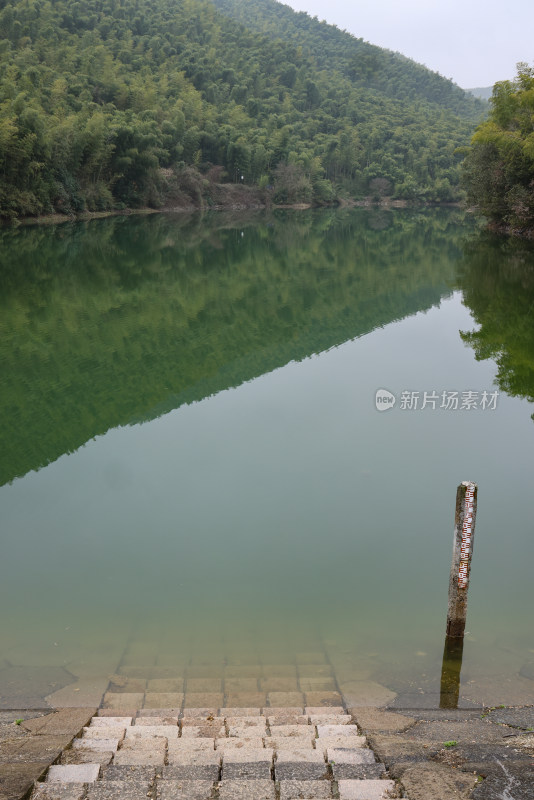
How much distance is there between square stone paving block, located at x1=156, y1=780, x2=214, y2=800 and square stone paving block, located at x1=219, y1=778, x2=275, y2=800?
7 centimetres

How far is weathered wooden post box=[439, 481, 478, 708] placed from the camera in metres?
5.50

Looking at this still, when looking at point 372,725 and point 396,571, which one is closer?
point 372,725

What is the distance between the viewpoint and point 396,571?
7.32m

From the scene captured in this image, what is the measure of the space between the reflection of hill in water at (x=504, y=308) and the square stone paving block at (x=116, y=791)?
11.5 m

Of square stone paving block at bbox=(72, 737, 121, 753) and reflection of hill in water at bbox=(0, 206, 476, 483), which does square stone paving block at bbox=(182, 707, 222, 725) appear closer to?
square stone paving block at bbox=(72, 737, 121, 753)

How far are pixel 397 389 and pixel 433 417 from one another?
6.47 feet

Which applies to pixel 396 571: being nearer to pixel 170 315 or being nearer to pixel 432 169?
pixel 170 315

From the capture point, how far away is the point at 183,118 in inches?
2682

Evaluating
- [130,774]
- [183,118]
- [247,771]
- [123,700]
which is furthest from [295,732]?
[183,118]

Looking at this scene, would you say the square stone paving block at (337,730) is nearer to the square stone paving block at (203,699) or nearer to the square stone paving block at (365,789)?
the square stone paving block at (365,789)

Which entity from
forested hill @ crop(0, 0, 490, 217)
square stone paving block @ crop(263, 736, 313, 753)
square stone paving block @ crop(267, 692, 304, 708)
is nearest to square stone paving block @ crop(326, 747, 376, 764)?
square stone paving block @ crop(263, 736, 313, 753)

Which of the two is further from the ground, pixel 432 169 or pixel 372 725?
pixel 432 169

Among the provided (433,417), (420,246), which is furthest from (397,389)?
(420,246)

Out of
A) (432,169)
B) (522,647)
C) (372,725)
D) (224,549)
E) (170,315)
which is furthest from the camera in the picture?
(432,169)
